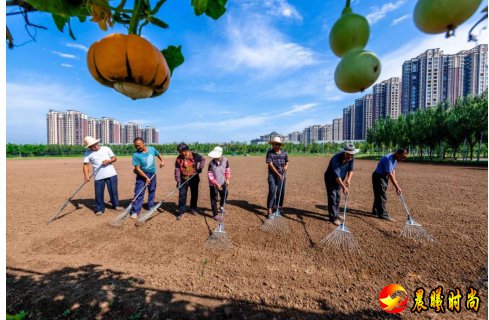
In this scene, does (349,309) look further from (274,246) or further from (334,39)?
(334,39)

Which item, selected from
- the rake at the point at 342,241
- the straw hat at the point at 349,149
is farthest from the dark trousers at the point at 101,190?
the straw hat at the point at 349,149

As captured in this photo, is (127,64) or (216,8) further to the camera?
(216,8)

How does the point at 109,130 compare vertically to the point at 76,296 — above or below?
above

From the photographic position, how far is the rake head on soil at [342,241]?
173 inches

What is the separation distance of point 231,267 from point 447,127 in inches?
1447

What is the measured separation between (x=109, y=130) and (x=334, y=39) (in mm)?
108797

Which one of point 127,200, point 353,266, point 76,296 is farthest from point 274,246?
point 127,200

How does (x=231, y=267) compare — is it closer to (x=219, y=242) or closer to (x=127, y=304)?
(x=219, y=242)

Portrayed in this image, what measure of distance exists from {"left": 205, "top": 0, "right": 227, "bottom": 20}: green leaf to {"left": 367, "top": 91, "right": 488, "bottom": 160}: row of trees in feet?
108

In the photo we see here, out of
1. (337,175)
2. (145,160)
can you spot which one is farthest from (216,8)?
(145,160)

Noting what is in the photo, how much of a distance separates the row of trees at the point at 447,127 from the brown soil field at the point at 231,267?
2730cm

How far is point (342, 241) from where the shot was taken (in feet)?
15.1

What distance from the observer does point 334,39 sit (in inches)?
29.5

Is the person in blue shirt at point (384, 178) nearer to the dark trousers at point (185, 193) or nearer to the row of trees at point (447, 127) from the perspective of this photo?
the dark trousers at point (185, 193)
